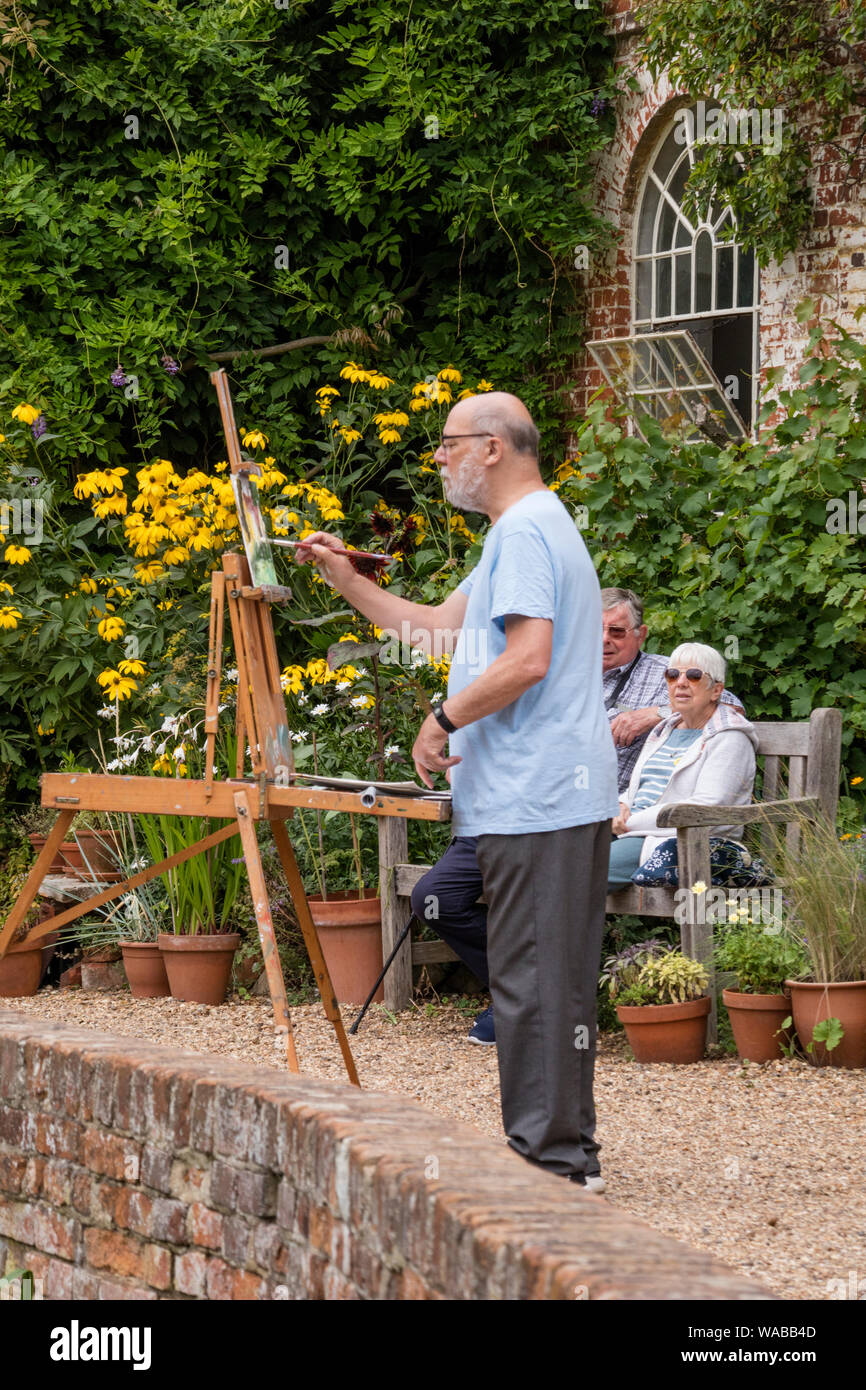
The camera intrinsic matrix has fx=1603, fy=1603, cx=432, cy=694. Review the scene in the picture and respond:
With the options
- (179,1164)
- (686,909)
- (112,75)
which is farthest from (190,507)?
(179,1164)

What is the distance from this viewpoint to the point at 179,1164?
3.08m

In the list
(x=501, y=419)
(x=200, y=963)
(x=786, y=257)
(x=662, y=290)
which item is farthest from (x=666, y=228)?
(x=501, y=419)

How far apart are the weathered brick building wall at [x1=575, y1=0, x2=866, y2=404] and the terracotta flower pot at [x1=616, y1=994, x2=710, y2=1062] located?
4107 mm

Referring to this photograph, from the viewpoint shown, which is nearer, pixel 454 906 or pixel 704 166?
pixel 454 906

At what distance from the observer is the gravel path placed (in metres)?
3.36

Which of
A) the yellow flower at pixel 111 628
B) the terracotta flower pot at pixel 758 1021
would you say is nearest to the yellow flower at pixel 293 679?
the yellow flower at pixel 111 628

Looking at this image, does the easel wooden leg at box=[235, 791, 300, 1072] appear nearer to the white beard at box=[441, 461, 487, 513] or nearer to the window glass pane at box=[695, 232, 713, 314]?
the white beard at box=[441, 461, 487, 513]

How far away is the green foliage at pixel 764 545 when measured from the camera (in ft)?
20.3

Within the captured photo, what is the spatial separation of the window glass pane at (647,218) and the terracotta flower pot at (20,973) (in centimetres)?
536

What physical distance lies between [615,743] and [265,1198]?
3274 millimetres

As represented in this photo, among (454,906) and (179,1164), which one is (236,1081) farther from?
(454,906)

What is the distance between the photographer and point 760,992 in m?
4.95

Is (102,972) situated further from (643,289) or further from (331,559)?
(643,289)

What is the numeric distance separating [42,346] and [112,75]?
1551 mm
